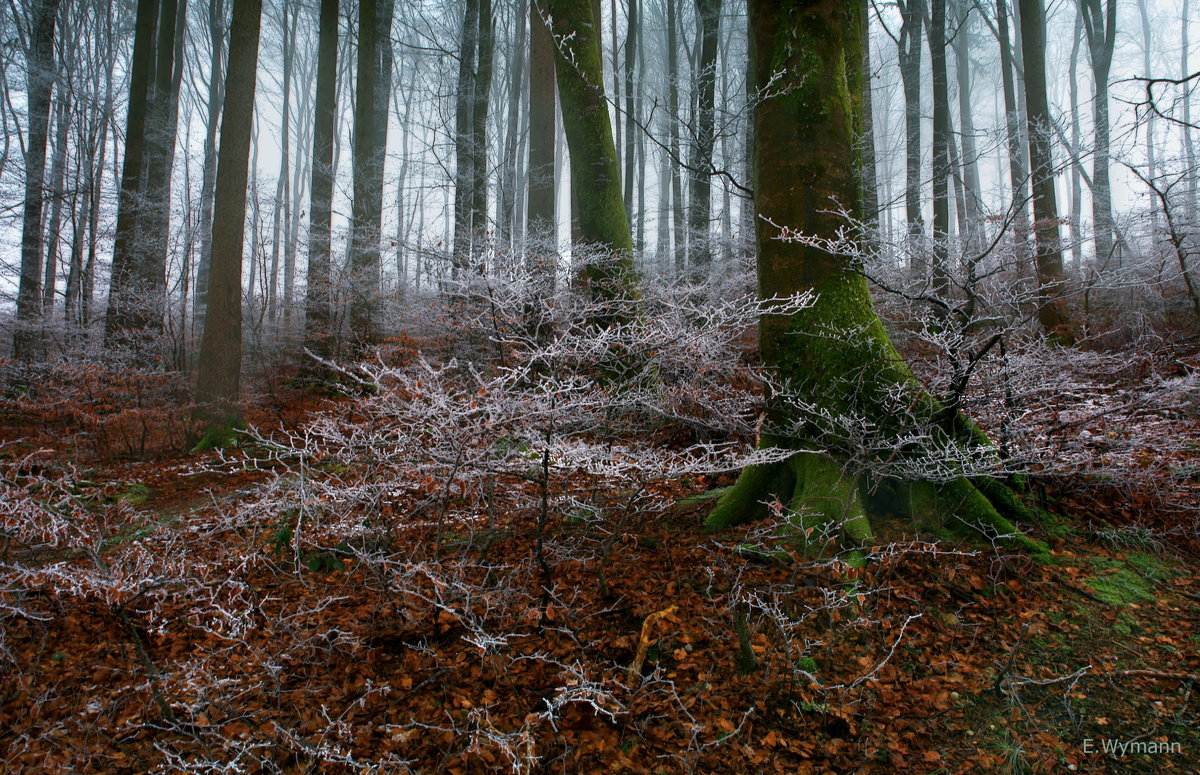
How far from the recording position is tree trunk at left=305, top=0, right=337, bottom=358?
10211 mm

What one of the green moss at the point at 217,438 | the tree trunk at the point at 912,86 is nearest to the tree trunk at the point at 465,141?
the green moss at the point at 217,438

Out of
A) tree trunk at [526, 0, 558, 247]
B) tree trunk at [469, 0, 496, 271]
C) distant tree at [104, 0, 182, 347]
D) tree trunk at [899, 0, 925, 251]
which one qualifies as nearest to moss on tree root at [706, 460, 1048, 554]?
tree trunk at [526, 0, 558, 247]

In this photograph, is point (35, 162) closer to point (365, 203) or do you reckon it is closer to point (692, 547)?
point (365, 203)

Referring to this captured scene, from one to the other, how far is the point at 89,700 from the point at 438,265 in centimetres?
558

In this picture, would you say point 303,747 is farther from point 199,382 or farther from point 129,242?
point 129,242

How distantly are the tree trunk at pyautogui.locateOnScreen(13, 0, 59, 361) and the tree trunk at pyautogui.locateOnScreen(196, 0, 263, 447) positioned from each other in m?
5.31

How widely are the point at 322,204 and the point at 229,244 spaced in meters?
4.12

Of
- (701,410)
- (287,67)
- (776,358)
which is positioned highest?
(287,67)

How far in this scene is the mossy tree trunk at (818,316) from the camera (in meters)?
3.45

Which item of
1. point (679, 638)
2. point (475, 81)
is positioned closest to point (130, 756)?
point (679, 638)

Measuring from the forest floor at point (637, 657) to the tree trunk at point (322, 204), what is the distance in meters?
7.04

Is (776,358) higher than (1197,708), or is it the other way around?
(776,358)

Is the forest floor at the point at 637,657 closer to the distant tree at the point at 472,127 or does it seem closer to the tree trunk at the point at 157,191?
the distant tree at the point at 472,127

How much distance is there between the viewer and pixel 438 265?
731cm
